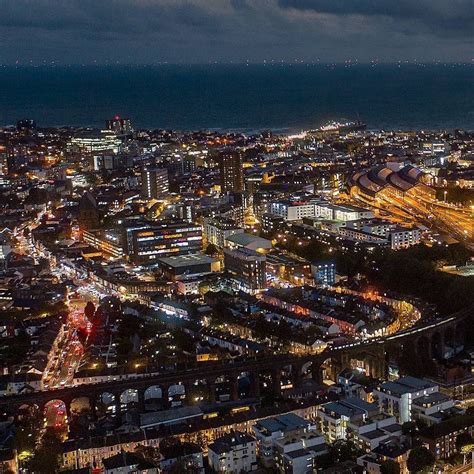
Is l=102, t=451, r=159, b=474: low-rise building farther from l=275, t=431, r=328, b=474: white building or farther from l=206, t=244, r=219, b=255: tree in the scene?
l=206, t=244, r=219, b=255: tree

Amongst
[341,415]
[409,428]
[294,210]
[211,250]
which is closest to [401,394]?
[409,428]

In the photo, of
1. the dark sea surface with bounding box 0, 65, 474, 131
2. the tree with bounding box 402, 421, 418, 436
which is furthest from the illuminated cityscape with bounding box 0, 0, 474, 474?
Result: the dark sea surface with bounding box 0, 65, 474, 131

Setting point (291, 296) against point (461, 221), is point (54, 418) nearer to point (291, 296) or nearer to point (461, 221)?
point (291, 296)

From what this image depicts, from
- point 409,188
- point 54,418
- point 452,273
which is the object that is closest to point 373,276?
point 452,273

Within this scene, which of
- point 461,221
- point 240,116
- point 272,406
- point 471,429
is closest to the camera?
point 471,429

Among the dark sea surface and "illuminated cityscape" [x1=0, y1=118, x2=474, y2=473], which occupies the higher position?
the dark sea surface

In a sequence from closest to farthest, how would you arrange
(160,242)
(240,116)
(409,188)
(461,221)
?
(160,242) → (461,221) → (409,188) → (240,116)

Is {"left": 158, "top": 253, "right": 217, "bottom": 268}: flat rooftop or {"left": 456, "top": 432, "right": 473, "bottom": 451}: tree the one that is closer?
{"left": 456, "top": 432, "right": 473, "bottom": 451}: tree

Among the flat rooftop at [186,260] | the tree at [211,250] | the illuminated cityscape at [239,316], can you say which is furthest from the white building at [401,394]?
the tree at [211,250]
